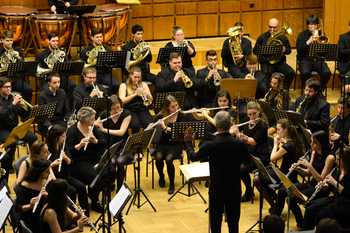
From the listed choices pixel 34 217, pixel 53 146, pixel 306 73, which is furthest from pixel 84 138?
pixel 306 73

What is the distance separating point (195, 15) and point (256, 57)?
11.1 feet

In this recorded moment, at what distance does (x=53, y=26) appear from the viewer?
24.2 ft

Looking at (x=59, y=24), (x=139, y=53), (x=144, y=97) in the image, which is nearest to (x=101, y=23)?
(x=59, y=24)

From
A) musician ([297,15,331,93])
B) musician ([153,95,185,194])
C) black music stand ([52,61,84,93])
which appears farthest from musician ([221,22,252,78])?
black music stand ([52,61,84,93])

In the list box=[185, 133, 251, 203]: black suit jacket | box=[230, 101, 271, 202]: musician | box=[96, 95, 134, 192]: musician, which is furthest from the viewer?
box=[96, 95, 134, 192]: musician

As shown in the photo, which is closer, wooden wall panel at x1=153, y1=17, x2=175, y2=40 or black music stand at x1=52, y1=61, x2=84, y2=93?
black music stand at x1=52, y1=61, x2=84, y2=93

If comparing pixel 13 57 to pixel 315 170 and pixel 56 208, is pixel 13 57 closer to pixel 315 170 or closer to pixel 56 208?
pixel 56 208

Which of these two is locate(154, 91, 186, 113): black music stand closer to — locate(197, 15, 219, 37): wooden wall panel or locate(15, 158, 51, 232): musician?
locate(15, 158, 51, 232): musician

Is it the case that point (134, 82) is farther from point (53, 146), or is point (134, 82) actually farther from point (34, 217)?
point (34, 217)

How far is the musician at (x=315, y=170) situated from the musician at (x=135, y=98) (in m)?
2.24

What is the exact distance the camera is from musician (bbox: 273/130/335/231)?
175 inches

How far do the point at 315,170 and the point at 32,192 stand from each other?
8.19 ft

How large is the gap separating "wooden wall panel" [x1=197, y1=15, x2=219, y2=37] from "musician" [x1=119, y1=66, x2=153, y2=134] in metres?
3.84

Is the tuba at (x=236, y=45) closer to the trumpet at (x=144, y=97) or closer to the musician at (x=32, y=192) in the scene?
the trumpet at (x=144, y=97)
